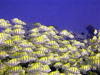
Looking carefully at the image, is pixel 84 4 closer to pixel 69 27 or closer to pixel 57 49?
pixel 69 27

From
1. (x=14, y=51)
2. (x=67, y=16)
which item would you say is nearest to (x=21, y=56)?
(x=14, y=51)

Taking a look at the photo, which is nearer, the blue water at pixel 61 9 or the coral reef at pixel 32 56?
the coral reef at pixel 32 56

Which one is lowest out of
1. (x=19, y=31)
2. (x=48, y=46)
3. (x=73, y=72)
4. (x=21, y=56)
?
(x=73, y=72)

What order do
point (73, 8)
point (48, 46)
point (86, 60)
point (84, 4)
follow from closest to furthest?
point (48, 46) < point (86, 60) < point (84, 4) < point (73, 8)

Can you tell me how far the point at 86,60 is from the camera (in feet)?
13.1

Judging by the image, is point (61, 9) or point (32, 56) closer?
point (32, 56)

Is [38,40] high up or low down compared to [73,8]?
down

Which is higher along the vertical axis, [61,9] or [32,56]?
[61,9]

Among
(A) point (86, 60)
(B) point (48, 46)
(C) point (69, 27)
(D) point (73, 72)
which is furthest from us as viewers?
(C) point (69, 27)

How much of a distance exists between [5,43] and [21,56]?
446mm

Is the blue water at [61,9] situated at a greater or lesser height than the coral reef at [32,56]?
greater

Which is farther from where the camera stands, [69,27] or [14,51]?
[69,27]

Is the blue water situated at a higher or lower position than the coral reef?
higher

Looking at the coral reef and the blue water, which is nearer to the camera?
the coral reef
